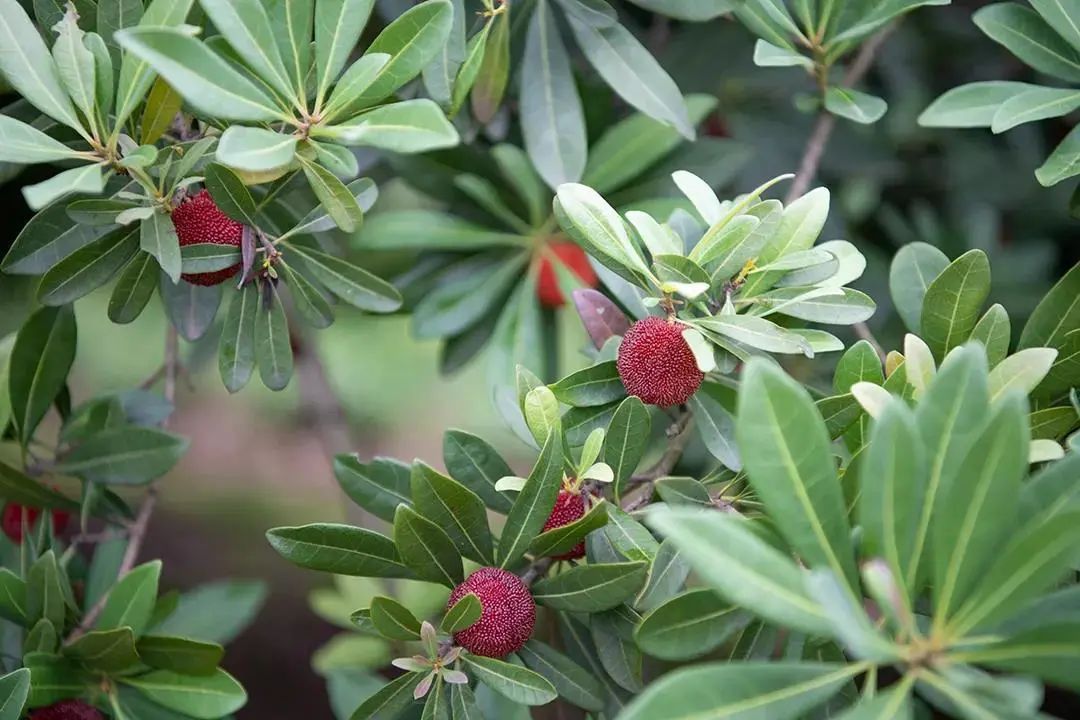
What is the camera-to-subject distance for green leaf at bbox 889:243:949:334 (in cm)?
82

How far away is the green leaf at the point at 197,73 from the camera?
54 cm

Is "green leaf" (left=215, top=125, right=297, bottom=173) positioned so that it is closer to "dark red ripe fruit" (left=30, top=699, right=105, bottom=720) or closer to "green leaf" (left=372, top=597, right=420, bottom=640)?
"green leaf" (left=372, top=597, right=420, bottom=640)

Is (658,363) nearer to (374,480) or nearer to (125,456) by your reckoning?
(374,480)

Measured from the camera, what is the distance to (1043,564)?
19.0 inches

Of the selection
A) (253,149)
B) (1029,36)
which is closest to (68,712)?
(253,149)

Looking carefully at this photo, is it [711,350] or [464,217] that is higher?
[711,350]

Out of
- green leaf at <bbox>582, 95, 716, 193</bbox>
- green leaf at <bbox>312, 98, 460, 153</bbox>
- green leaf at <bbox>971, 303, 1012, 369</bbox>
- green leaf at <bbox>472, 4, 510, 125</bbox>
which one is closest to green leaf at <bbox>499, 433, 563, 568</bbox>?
green leaf at <bbox>312, 98, 460, 153</bbox>

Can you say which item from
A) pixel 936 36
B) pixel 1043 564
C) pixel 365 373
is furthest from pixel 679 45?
pixel 365 373

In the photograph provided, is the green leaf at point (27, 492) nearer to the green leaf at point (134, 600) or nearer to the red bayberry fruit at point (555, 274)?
the green leaf at point (134, 600)

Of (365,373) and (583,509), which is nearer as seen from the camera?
(583,509)

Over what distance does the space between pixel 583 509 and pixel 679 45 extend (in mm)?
830

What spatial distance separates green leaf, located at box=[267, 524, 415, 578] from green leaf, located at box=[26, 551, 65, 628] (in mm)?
249

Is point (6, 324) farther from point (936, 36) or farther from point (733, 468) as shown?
point (936, 36)

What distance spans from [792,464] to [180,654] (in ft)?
1.85
